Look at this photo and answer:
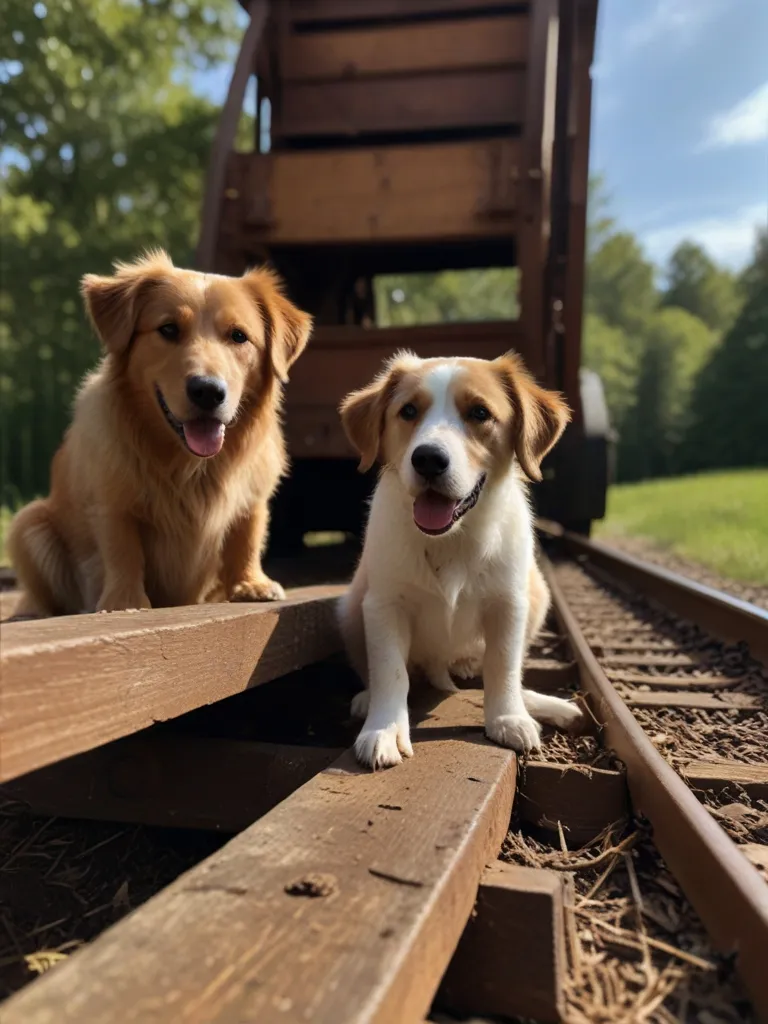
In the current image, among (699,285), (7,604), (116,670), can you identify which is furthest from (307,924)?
(699,285)

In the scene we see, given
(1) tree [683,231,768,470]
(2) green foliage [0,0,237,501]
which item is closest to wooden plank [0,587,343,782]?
(2) green foliage [0,0,237,501]

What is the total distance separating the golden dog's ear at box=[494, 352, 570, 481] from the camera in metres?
2.82

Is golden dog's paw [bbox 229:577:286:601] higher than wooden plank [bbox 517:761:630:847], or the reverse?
golden dog's paw [bbox 229:577:286:601]

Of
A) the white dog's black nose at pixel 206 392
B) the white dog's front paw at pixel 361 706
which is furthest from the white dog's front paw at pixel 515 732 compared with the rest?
the white dog's black nose at pixel 206 392

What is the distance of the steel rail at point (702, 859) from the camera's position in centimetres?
142

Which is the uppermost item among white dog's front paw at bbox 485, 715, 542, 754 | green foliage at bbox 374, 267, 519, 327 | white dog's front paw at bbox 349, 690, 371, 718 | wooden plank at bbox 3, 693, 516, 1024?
green foliage at bbox 374, 267, 519, 327

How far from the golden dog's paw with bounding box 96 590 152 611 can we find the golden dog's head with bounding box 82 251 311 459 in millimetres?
565

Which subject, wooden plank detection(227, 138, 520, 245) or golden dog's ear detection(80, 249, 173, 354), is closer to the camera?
golden dog's ear detection(80, 249, 173, 354)

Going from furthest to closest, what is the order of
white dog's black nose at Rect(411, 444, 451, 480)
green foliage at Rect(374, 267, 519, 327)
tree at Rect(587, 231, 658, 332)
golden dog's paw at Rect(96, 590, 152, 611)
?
1. tree at Rect(587, 231, 658, 332)
2. green foliage at Rect(374, 267, 519, 327)
3. golden dog's paw at Rect(96, 590, 152, 611)
4. white dog's black nose at Rect(411, 444, 451, 480)

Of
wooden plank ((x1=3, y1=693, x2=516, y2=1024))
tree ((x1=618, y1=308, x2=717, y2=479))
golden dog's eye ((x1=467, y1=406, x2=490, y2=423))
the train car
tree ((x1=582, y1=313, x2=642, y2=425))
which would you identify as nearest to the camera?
wooden plank ((x1=3, y1=693, x2=516, y2=1024))

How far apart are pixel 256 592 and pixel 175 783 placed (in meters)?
0.88

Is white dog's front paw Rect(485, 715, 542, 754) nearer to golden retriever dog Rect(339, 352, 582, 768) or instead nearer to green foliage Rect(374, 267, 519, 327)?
golden retriever dog Rect(339, 352, 582, 768)

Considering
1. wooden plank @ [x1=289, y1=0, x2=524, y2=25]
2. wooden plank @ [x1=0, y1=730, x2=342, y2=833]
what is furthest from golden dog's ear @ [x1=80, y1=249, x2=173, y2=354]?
wooden plank @ [x1=289, y1=0, x2=524, y2=25]

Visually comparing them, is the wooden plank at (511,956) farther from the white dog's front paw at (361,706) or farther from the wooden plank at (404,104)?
the wooden plank at (404,104)
